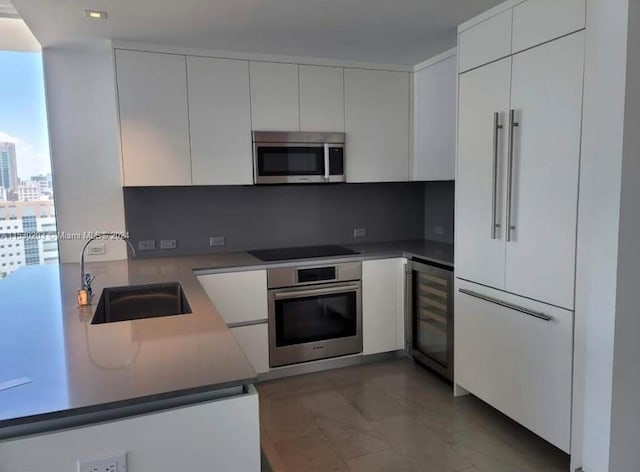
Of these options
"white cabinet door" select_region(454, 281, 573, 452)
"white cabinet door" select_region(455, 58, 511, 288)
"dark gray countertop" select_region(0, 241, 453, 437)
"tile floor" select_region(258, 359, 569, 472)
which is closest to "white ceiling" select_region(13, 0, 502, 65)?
"white cabinet door" select_region(455, 58, 511, 288)

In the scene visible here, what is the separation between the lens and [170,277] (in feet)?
9.19

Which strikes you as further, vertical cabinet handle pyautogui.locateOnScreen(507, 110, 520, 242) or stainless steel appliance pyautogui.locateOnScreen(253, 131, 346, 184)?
stainless steel appliance pyautogui.locateOnScreen(253, 131, 346, 184)

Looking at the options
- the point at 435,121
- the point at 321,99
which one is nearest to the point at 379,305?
the point at 435,121

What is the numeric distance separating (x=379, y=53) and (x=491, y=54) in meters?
1.09

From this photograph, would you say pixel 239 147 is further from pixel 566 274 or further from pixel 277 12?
pixel 566 274

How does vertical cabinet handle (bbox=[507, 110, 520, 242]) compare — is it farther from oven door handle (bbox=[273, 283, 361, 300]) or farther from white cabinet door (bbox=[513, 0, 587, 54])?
oven door handle (bbox=[273, 283, 361, 300])

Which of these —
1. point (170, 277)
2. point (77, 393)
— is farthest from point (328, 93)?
point (77, 393)

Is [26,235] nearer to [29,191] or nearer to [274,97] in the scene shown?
[29,191]

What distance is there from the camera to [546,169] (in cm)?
224

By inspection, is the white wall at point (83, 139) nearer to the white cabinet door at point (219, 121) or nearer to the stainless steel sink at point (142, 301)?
the white cabinet door at point (219, 121)

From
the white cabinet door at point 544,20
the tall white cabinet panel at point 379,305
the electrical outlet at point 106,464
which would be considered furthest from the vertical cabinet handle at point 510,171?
the electrical outlet at point 106,464

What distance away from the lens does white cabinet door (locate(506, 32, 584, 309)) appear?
2.11m

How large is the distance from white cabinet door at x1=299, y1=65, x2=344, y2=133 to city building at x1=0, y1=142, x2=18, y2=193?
2.08 metres

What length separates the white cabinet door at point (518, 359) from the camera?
222cm
